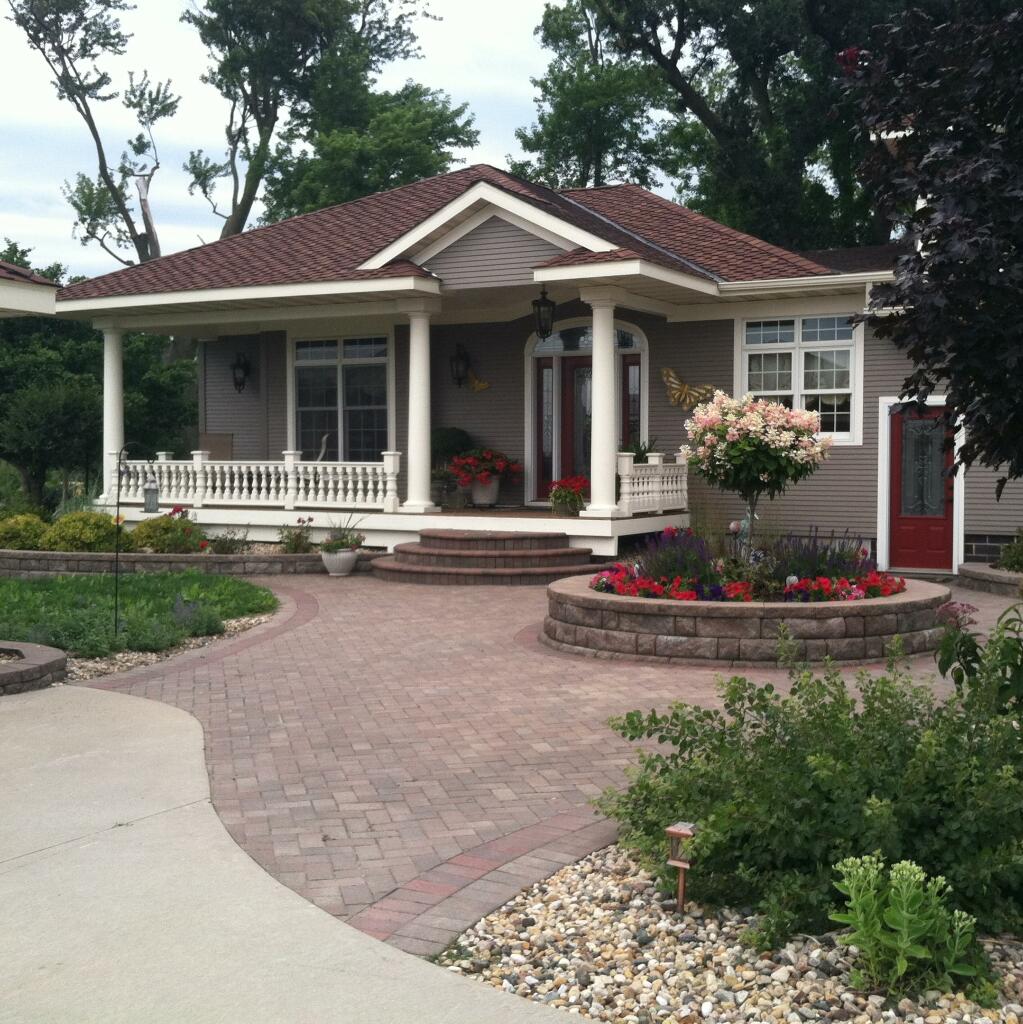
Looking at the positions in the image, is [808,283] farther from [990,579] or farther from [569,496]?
[990,579]

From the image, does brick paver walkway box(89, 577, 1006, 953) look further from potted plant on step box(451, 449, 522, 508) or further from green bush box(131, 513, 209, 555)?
potted plant on step box(451, 449, 522, 508)

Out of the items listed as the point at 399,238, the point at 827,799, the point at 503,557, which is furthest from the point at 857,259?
the point at 827,799

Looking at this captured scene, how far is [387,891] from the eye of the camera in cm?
465

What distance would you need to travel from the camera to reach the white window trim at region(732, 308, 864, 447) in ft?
53.9

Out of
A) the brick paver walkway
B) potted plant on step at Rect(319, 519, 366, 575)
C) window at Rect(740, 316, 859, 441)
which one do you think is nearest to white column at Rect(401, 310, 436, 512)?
potted plant on step at Rect(319, 519, 366, 575)

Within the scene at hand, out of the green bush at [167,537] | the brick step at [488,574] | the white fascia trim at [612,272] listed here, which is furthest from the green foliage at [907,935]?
the green bush at [167,537]

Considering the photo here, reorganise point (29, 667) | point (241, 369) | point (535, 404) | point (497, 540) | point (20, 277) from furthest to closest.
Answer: point (241, 369), point (535, 404), point (497, 540), point (20, 277), point (29, 667)

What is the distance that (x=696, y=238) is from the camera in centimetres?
1884

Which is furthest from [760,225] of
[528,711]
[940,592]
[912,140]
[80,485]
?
[912,140]

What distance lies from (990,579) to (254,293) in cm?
1063

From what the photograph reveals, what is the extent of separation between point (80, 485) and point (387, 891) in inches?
680

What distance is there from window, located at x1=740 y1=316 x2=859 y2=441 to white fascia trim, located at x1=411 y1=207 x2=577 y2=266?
3160 millimetres

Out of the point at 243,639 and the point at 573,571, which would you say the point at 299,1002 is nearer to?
the point at 243,639

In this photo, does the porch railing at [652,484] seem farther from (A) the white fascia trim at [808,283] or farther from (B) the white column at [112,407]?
(B) the white column at [112,407]
